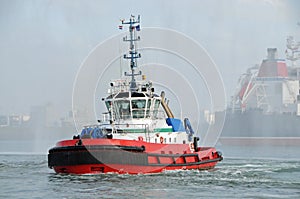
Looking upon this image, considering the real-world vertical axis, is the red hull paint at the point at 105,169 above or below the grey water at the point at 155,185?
above

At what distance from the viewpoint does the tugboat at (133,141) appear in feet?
73.7

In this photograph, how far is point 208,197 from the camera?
18.3 metres

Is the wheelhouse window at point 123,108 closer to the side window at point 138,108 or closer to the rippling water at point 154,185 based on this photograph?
the side window at point 138,108

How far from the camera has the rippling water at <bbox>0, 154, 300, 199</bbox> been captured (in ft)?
61.9

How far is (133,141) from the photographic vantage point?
22766mm

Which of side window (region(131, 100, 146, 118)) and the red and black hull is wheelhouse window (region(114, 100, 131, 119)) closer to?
side window (region(131, 100, 146, 118))

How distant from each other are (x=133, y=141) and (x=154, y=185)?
2.67m

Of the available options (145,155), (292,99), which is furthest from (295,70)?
(145,155)

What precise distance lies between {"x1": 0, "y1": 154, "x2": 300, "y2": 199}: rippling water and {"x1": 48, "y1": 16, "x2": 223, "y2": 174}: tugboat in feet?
1.50

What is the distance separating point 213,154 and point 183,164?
4659 mm

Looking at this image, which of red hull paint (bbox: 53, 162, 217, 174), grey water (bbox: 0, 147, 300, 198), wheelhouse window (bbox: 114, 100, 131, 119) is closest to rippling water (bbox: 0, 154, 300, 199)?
grey water (bbox: 0, 147, 300, 198)

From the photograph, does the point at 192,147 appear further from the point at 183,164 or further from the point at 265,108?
the point at 265,108

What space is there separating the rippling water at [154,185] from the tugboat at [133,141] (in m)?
0.46

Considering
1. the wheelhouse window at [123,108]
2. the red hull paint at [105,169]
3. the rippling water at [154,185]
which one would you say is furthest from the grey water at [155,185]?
the wheelhouse window at [123,108]
